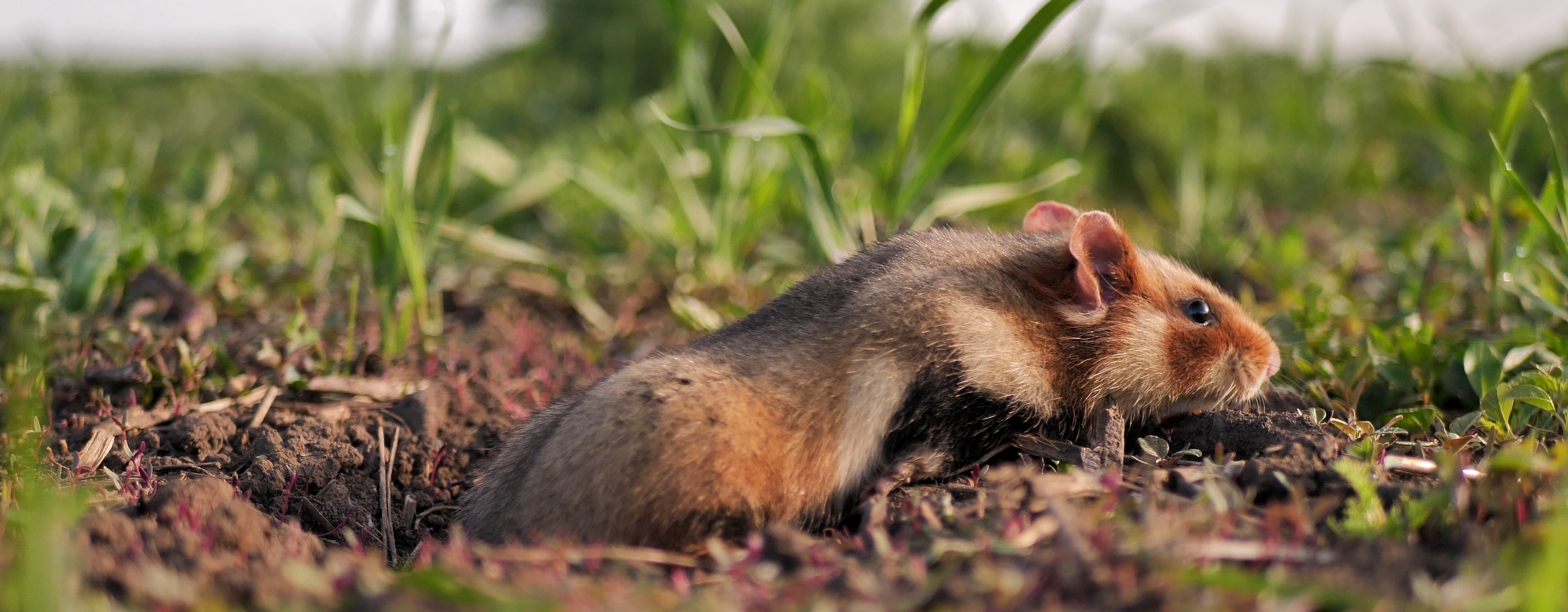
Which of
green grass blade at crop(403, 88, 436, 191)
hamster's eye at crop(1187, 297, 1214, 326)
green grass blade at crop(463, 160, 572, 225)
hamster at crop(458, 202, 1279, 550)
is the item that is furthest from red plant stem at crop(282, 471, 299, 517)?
hamster's eye at crop(1187, 297, 1214, 326)

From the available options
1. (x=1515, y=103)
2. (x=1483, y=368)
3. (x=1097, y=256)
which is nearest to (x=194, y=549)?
(x=1097, y=256)

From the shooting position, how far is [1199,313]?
10.2 feet

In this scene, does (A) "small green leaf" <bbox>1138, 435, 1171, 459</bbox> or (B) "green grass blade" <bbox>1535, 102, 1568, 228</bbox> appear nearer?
(A) "small green leaf" <bbox>1138, 435, 1171, 459</bbox>

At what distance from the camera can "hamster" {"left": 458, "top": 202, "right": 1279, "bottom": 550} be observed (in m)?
2.32

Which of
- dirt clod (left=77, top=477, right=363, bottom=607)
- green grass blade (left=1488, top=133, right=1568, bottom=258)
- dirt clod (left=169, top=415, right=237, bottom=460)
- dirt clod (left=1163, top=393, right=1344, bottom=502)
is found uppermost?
green grass blade (left=1488, top=133, right=1568, bottom=258)

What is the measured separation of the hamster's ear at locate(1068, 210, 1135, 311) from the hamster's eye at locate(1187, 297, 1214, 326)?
0.26 meters

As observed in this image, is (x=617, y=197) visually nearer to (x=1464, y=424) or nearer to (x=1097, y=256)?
(x=1097, y=256)

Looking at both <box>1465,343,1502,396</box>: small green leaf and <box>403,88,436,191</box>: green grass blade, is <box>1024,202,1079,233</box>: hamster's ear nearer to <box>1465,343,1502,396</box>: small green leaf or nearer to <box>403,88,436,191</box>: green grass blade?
<box>1465,343,1502,396</box>: small green leaf

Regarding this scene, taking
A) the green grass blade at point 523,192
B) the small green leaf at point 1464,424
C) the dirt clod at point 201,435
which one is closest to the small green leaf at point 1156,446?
the small green leaf at point 1464,424

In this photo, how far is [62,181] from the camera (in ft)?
18.1

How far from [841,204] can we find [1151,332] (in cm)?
161

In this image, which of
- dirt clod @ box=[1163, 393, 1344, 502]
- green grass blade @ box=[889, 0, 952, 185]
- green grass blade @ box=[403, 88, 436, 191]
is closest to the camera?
dirt clod @ box=[1163, 393, 1344, 502]

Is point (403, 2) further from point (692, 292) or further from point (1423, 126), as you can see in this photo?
point (1423, 126)

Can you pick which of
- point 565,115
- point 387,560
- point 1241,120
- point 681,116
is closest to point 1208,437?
point 387,560
